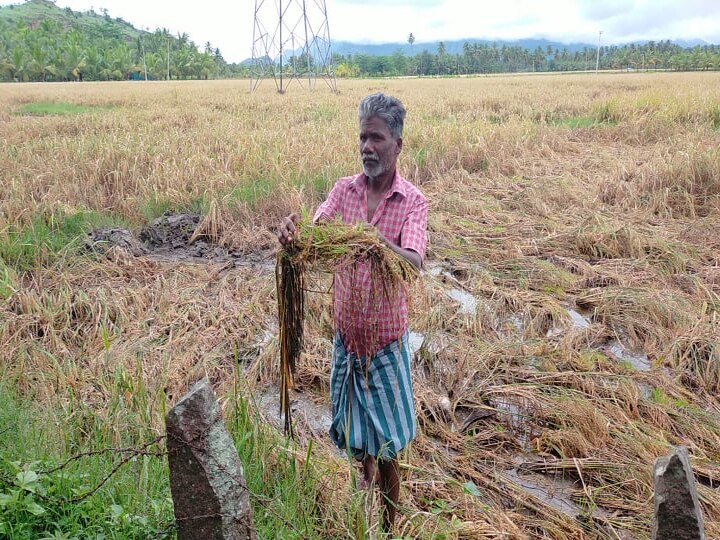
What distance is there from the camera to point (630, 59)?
74.4 m

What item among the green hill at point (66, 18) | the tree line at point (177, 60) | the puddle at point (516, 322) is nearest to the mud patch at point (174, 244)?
the puddle at point (516, 322)

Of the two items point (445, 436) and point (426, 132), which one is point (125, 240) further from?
point (426, 132)

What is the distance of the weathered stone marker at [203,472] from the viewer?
1.31 metres

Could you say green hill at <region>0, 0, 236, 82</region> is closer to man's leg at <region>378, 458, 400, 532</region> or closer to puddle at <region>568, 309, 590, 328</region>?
puddle at <region>568, 309, 590, 328</region>

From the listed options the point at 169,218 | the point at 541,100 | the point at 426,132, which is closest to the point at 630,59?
the point at 541,100

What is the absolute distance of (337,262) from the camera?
1.79 meters

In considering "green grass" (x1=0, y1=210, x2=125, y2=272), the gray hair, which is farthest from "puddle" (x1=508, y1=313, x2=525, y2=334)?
"green grass" (x1=0, y1=210, x2=125, y2=272)

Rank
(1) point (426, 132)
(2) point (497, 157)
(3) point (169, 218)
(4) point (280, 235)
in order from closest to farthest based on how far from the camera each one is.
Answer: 1. (4) point (280, 235)
2. (3) point (169, 218)
3. (2) point (497, 157)
4. (1) point (426, 132)

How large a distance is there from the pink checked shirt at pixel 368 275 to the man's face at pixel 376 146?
93 millimetres

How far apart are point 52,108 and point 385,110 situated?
60.6 feet

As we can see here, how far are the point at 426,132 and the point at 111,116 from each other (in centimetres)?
742

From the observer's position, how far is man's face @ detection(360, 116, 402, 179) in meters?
1.95

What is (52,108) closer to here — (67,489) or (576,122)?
(576,122)

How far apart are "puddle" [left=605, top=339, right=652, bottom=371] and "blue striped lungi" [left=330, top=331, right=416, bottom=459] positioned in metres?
2.10
